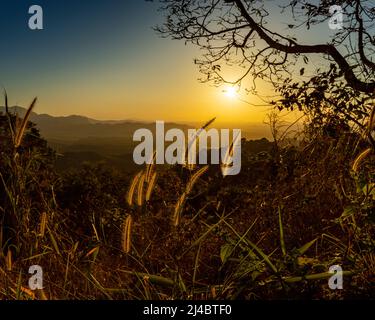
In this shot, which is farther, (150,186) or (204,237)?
(204,237)

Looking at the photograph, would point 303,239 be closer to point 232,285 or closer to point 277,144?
point 232,285

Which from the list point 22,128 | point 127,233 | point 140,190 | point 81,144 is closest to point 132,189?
point 140,190

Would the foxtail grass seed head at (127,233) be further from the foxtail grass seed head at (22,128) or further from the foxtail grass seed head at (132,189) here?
the foxtail grass seed head at (22,128)

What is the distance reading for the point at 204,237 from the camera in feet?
10.2

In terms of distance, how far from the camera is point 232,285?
2777 millimetres

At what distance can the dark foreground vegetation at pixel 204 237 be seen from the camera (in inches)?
104

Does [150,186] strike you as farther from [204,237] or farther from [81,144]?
[81,144]

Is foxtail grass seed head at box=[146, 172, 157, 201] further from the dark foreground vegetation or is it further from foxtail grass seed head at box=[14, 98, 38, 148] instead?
foxtail grass seed head at box=[14, 98, 38, 148]

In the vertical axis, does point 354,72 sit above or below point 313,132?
above

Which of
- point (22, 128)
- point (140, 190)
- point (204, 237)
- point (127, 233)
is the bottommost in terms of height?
point (204, 237)
